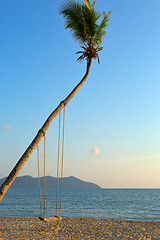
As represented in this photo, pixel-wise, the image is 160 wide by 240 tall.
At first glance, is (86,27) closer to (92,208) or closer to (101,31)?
(101,31)

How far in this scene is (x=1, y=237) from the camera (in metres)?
10.1

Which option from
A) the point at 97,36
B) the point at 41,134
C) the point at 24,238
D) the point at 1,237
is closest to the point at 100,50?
the point at 97,36

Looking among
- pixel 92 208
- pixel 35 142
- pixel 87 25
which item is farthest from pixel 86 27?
pixel 92 208

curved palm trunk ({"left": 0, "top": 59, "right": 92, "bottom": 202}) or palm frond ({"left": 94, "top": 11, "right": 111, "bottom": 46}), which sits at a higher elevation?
palm frond ({"left": 94, "top": 11, "right": 111, "bottom": 46})

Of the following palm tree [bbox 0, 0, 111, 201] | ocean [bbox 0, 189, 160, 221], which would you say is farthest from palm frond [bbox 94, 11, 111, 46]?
ocean [bbox 0, 189, 160, 221]

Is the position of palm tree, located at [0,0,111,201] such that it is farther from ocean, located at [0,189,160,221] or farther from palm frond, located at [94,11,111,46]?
ocean, located at [0,189,160,221]

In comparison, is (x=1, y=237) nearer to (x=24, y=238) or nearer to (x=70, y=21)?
(x=24, y=238)

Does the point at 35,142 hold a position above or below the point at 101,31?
below

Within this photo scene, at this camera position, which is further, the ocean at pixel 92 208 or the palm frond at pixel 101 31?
the ocean at pixel 92 208

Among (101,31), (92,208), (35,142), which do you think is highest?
(101,31)

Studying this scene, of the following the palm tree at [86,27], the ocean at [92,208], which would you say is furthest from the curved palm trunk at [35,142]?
the ocean at [92,208]

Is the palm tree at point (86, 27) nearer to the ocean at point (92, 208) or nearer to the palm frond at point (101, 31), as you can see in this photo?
the palm frond at point (101, 31)

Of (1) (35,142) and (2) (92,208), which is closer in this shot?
(1) (35,142)

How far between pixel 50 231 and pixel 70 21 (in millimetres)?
9052
